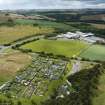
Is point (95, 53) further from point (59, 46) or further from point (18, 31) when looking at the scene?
point (18, 31)

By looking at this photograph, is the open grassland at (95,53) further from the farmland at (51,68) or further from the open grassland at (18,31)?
the open grassland at (18,31)

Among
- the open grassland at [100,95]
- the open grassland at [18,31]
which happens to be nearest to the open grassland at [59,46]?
the open grassland at [18,31]

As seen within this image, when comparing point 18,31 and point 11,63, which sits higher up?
point 11,63

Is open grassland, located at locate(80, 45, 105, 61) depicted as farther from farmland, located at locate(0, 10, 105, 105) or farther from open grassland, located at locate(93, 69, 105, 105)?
open grassland, located at locate(93, 69, 105, 105)

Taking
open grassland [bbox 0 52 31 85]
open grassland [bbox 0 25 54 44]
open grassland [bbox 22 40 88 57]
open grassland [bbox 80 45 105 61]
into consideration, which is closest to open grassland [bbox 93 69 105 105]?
open grassland [bbox 0 52 31 85]

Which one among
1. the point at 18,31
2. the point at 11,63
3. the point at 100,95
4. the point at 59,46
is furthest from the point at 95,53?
the point at 18,31

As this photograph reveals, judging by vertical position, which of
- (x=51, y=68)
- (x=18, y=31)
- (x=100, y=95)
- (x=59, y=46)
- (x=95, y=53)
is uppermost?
(x=100, y=95)
